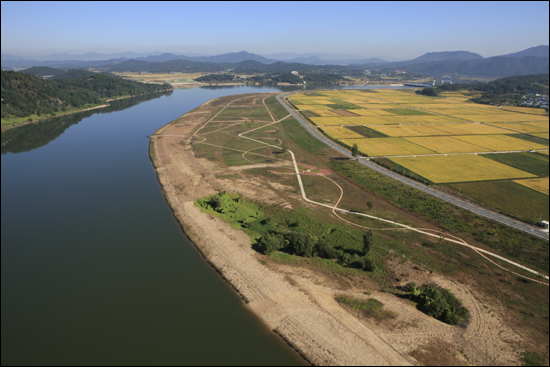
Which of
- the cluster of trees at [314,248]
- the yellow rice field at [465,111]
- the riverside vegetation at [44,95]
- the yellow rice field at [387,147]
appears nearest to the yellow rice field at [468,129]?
the yellow rice field at [465,111]

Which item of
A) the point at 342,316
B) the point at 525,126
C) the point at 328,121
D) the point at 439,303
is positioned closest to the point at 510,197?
the point at 525,126

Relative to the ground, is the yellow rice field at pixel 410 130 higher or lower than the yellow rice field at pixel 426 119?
lower

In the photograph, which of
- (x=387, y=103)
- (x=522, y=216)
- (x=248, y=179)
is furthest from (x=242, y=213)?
(x=387, y=103)

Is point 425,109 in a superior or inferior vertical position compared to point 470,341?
superior

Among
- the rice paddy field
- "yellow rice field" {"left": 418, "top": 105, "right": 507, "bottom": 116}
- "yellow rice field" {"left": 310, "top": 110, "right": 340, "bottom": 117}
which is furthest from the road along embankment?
"yellow rice field" {"left": 418, "top": 105, "right": 507, "bottom": 116}

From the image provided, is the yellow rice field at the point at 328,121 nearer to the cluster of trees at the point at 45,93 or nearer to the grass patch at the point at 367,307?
the grass patch at the point at 367,307

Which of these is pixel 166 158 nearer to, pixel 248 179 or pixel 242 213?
pixel 248 179

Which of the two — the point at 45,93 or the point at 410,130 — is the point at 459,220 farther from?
the point at 45,93
